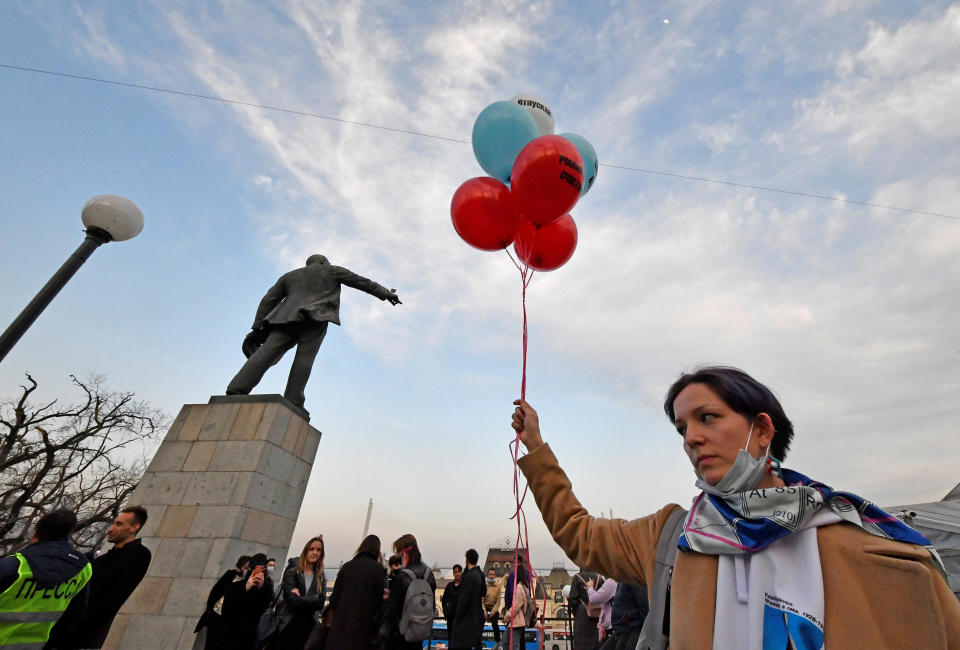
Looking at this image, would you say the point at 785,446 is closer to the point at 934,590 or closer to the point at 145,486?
the point at 934,590

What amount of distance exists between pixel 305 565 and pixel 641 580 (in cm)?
419

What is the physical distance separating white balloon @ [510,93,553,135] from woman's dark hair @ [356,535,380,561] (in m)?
4.21

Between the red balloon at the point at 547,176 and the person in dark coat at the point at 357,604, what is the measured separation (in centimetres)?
352

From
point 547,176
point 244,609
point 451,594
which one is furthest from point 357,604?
point 547,176

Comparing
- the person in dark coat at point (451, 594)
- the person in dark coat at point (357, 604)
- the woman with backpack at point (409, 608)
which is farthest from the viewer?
the person in dark coat at point (451, 594)

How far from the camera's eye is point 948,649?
0.97 meters

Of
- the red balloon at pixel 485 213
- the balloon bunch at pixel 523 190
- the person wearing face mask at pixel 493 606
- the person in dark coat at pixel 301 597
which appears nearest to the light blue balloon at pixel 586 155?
the balloon bunch at pixel 523 190

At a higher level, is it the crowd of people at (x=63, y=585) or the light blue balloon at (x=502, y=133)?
the light blue balloon at (x=502, y=133)

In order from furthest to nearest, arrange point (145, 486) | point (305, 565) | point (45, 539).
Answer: point (145, 486) → point (305, 565) → point (45, 539)

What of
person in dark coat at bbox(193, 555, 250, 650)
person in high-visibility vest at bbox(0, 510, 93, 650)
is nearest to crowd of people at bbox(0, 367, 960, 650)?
person in high-visibility vest at bbox(0, 510, 93, 650)

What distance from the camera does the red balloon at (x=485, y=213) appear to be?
3.72 meters

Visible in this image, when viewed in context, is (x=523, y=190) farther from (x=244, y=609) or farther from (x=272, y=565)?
(x=272, y=565)

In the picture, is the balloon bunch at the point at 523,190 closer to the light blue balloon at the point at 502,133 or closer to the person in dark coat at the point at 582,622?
the light blue balloon at the point at 502,133

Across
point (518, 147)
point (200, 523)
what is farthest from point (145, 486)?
point (518, 147)
